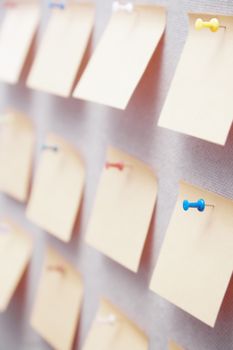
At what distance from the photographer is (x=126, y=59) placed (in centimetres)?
43

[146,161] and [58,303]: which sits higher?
[146,161]

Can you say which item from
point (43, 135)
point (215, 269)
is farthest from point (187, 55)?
point (43, 135)

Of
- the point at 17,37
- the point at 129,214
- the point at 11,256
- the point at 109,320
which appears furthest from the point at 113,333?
the point at 17,37

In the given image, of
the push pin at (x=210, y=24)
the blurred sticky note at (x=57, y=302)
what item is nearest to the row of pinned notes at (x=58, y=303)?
the blurred sticky note at (x=57, y=302)

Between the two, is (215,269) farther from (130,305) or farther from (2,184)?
(2,184)

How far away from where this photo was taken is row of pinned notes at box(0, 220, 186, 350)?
0.47 m

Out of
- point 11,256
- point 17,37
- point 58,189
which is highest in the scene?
point 17,37

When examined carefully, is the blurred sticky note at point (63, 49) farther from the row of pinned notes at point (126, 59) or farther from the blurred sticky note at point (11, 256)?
the blurred sticky note at point (11, 256)

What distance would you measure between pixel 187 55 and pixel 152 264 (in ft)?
0.57

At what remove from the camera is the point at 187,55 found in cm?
38

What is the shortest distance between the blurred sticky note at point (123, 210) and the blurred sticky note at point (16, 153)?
155 millimetres

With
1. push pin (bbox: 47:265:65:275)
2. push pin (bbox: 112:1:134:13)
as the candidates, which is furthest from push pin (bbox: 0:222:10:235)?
push pin (bbox: 112:1:134:13)

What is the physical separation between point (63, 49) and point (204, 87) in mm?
213

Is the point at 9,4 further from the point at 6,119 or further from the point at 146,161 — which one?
the point at 146,161
